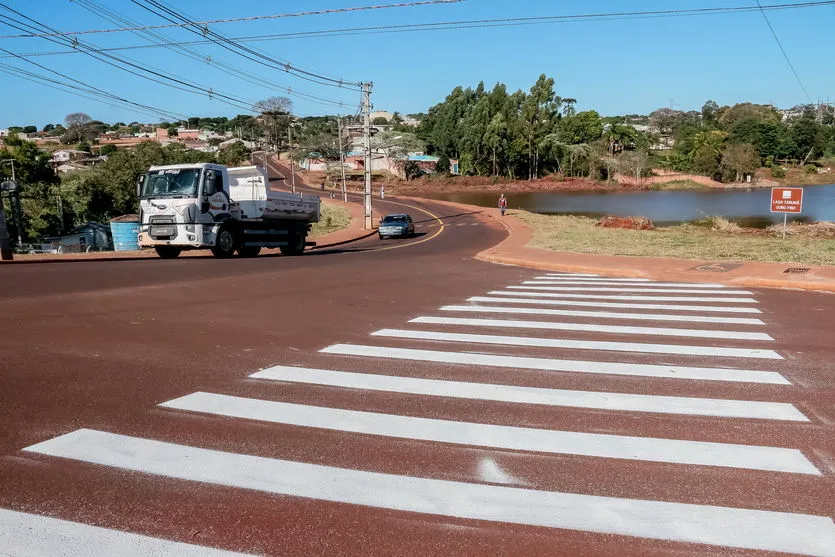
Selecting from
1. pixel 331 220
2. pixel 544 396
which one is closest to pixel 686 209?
pixel 331 220

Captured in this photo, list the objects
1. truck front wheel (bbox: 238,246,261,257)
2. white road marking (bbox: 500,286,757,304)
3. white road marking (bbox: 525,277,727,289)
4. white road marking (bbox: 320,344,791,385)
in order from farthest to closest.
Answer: truck front wheel (bbox: 238,246,261,257) < white road marking (bbox: 525,277,727,289) < white road marking (bbox: 500,286,757,304) < white road marking (bbox: 320,344,791,385)

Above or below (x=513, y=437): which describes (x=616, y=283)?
below

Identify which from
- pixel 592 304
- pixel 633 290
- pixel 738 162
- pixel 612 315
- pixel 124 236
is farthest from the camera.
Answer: pixel 738 162

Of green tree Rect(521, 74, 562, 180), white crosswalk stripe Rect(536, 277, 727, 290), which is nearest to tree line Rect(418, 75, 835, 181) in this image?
green tree Rect(521, 74, 562, 180)

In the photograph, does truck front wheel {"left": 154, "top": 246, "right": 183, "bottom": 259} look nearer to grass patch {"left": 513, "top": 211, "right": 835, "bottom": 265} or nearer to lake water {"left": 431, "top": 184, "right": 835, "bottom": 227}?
grass patch {"left": 513, "top": 211, "right": 835, "bottom": 265}

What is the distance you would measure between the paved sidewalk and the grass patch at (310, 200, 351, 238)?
2066 centimetres

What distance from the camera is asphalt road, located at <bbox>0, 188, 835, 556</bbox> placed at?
12.8ft

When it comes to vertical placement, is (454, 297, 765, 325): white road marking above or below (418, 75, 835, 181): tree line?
below

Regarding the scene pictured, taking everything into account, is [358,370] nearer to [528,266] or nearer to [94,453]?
[94,453]

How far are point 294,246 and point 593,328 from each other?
768 inches

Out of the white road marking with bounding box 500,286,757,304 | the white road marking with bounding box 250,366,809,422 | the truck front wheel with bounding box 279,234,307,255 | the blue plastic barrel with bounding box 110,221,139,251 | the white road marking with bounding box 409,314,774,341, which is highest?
the white road marking with bounding box 250,366,809,422

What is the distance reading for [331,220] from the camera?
5238cm

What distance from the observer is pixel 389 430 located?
18.2 ft

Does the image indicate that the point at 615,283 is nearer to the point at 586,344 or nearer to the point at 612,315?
the point at 612,315
